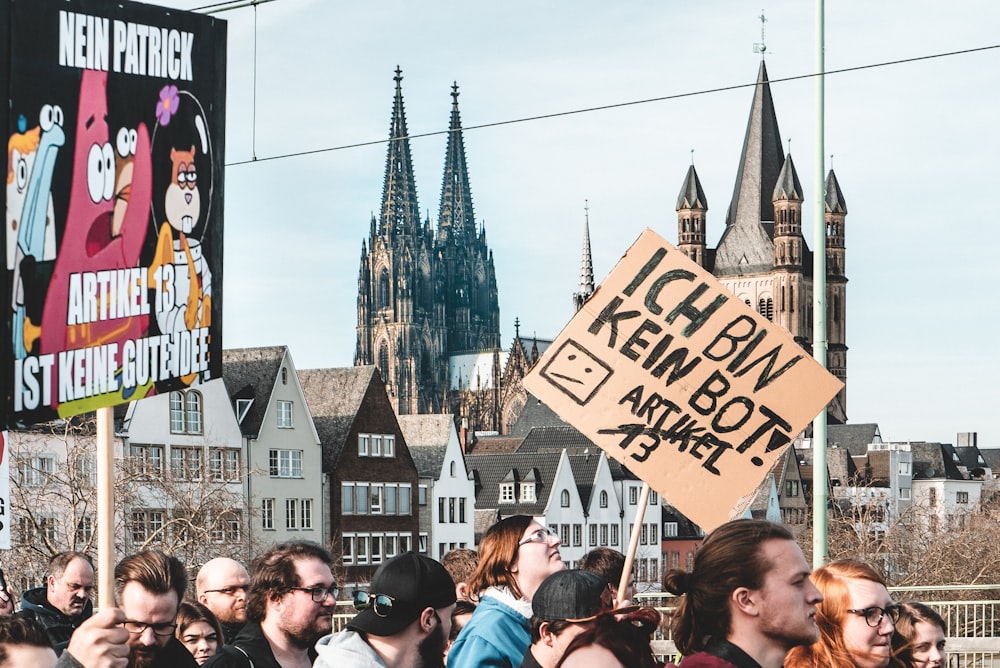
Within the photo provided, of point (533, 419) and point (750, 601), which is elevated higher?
point (750, 601)

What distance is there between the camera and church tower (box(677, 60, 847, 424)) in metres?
122

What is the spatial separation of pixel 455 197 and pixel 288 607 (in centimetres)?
16581

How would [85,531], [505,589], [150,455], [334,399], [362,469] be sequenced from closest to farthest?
1. [505,589]
2. [85,531]
3. [150,455]
4. [362,469]
5. [334,399]

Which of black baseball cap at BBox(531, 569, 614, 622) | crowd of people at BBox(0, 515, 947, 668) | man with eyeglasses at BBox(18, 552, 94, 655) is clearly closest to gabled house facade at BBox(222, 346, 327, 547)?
man with eyeglasses at BBox(18, 552, 94, 655)

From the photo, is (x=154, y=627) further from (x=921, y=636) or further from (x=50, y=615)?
(x=921, y=636)

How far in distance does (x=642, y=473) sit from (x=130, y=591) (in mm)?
2370

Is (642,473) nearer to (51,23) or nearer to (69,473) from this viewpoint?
(51,23)

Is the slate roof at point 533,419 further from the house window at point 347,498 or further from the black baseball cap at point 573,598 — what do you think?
the black baseball cap at point 573,598

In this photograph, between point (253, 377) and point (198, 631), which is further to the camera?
point (253, 377)

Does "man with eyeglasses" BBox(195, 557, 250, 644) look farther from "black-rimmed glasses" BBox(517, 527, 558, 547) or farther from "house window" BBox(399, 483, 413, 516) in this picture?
"house window" BBox(399, 483, 413, 516)

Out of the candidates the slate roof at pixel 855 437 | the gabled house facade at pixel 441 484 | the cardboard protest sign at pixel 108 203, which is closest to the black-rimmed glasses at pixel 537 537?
the cardboard protest sign at pixel 108 203

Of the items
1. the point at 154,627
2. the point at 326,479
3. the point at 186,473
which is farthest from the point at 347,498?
the point at 154,627

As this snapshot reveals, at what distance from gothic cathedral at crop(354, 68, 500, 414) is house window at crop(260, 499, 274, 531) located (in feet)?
308

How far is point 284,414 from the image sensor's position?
184ft
